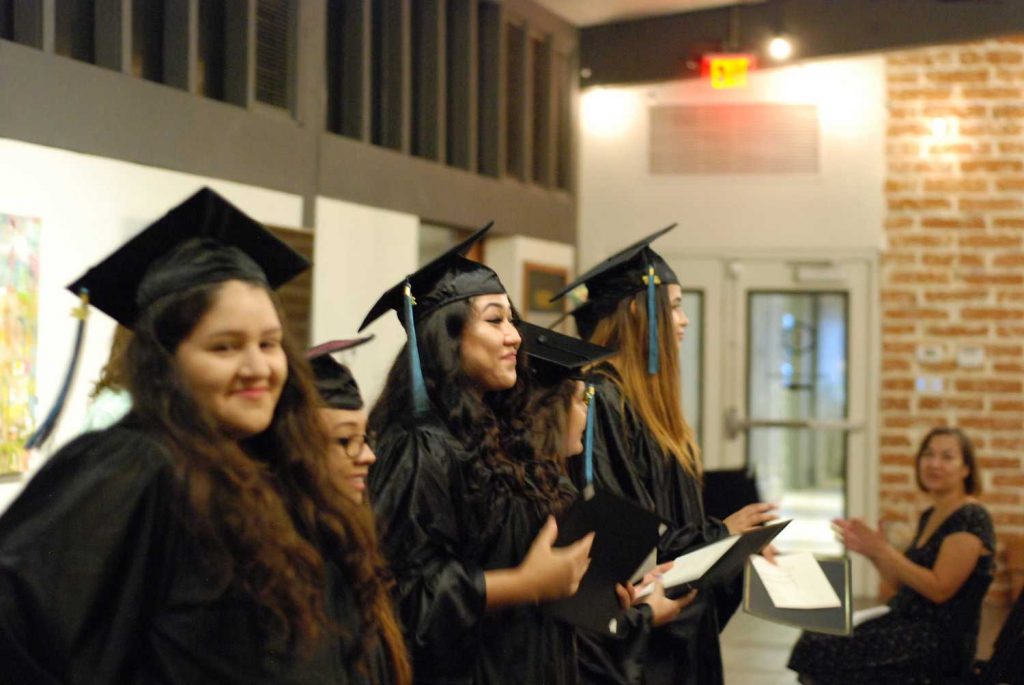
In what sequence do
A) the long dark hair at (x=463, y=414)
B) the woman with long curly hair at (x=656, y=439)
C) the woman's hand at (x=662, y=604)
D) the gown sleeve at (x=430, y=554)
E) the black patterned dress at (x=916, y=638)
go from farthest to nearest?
the black patterned dress at (x=916, y=638) < the woman with long curly hair at (x=656, y=439) < the woman's hand at (x=662, y=604) < the long dark hair at (x=463, y=414) < the gown sleeve at (x=430, y=554)

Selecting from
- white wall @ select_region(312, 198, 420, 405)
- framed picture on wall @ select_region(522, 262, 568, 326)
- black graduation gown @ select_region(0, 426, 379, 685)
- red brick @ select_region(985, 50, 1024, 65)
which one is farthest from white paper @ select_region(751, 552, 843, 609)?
red brick @ select_region(985, 50, 1024, 65)

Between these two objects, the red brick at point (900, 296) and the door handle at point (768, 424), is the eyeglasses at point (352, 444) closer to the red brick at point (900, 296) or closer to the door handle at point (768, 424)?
the door handle at point (768, 424)

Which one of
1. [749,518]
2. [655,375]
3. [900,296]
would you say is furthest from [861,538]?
[900,296]

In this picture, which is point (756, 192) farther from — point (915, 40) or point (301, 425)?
point (301, 425)

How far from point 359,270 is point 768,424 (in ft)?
10.5

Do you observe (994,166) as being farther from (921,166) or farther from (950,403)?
(950,403)

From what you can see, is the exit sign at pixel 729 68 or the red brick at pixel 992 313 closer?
the exit sign at pixel 729 68

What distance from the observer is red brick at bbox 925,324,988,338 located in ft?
23.9

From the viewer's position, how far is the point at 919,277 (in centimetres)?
738

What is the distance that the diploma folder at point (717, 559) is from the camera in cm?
265

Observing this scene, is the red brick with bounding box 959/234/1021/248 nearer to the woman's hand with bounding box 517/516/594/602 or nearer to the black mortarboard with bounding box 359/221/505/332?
the black mortarboard with bounding box 359/221/505/332

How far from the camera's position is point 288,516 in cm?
155

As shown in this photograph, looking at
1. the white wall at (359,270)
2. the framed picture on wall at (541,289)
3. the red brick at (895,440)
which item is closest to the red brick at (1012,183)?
the red brick at (895,440)

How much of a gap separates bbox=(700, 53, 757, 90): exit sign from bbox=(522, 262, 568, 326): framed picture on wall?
1.35 metres
